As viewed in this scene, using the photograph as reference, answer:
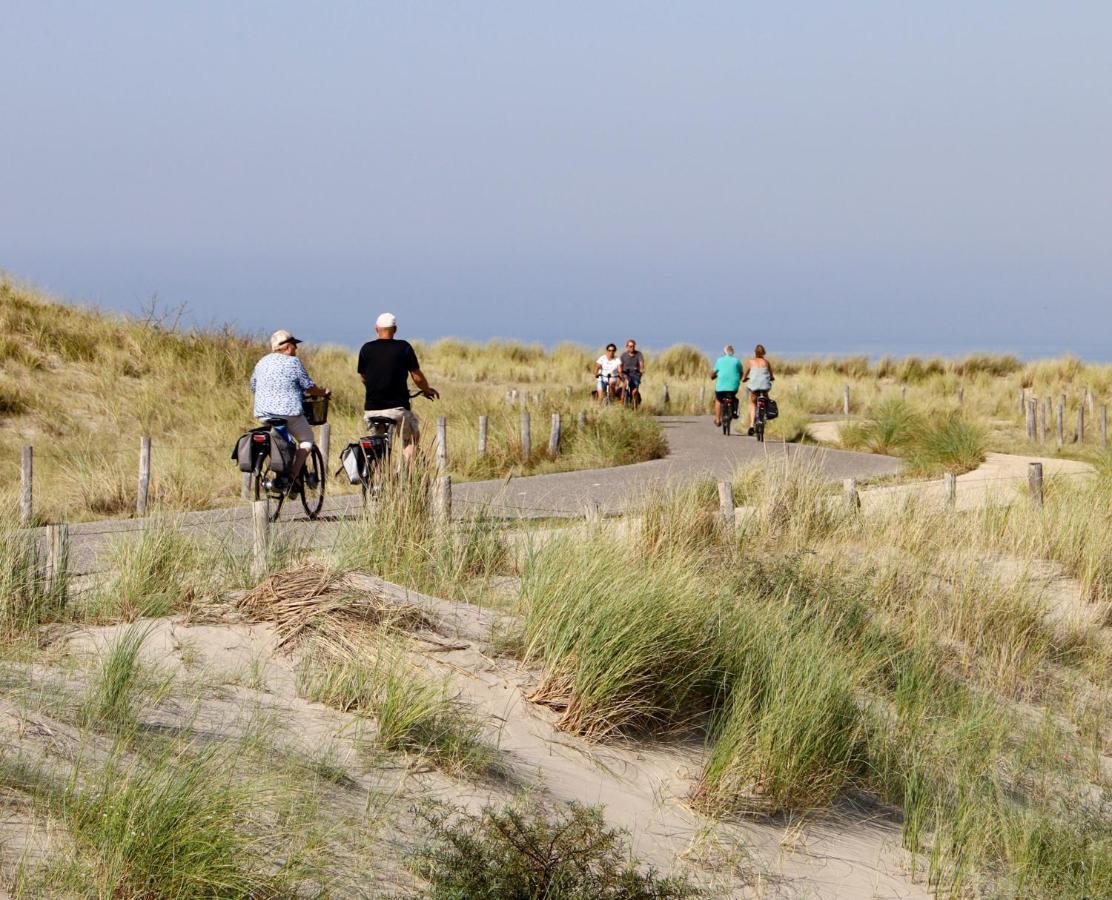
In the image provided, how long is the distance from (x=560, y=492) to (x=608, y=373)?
43.3 ft

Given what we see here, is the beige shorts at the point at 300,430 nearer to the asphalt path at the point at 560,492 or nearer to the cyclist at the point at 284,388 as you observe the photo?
the cyclist at the point at 284,388

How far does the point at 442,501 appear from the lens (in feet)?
32.3

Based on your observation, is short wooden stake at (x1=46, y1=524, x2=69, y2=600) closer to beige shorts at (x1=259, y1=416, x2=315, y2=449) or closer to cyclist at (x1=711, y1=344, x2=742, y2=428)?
beige shorts at (x1=259, y1=416, x2=315, y2=449)

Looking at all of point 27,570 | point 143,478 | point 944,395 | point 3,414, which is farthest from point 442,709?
point 944,395

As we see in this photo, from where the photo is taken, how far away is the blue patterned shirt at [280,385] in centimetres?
1223

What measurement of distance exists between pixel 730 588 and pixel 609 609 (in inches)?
75.1

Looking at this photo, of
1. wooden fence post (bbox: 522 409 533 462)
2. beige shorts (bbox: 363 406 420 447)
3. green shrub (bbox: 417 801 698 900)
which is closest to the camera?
green shrub (bbox: 417 801 698 900)

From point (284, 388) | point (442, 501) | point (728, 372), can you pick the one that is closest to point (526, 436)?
point (728, 372)

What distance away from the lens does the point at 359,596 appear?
7.31 meters

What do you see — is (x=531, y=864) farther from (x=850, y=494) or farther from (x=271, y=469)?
(x=850, y=494)

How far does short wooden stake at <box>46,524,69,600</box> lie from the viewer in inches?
293

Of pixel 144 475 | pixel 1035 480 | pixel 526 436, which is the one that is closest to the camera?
pixel 1035 480

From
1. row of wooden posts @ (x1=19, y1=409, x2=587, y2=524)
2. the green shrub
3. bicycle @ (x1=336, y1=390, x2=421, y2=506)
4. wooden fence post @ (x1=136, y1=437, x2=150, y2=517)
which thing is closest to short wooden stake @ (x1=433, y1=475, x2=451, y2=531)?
row of wooden posts @ (x1=19, y1=409, x2=587, y2=524)

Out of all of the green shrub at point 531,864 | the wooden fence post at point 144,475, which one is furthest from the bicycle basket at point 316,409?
the green shrub at point 531,864
